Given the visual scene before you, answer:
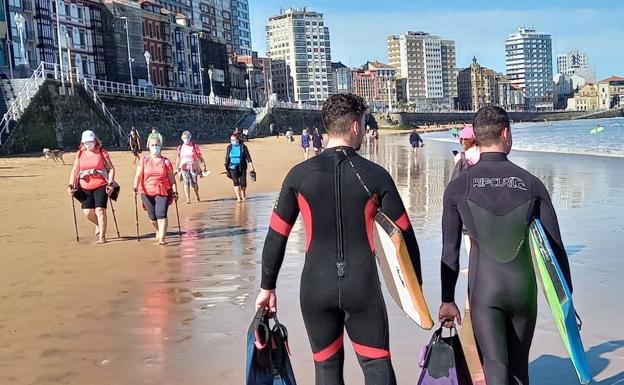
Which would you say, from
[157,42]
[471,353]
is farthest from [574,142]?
[157,42]

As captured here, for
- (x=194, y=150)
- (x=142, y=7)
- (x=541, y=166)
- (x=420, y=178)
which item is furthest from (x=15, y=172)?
(x=142, y=7)

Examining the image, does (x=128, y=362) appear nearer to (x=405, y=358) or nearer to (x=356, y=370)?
(x=356, y=370)

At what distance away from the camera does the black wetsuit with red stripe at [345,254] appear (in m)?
3.00

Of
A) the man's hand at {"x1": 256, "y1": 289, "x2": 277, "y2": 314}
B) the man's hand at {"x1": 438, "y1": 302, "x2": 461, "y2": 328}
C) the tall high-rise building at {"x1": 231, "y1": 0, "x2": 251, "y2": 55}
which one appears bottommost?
the man's hand at {"x1": 438, "y1": 302, "x2": 461, "y2": 328}

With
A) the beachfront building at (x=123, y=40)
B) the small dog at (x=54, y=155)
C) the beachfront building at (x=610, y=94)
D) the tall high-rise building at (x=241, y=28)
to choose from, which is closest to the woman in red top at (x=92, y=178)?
the small dog at (x=54, y=155)

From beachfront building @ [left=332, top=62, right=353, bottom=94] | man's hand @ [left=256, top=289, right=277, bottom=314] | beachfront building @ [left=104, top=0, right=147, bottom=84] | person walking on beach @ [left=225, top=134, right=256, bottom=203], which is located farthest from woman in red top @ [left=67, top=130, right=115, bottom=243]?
beachfront building @ [left=332, top=62, right=353, bottom=94]

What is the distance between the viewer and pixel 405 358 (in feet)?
14.3

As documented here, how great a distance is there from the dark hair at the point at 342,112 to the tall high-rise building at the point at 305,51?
18117 centimetres

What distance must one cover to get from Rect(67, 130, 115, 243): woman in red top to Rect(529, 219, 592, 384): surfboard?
22.9 ft

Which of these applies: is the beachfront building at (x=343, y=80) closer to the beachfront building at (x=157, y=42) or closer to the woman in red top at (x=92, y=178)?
the beachfront building at (x=157, y=42)

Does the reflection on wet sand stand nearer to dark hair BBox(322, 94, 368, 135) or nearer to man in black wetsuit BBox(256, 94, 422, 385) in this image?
man in black wetsuit BBox(256, 94, 422, 385)

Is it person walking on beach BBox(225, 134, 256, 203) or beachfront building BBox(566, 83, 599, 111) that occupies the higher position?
beachfront building BBox(566, 83, 599, 111)

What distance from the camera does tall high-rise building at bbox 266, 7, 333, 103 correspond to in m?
186

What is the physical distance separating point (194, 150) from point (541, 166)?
1297cm
